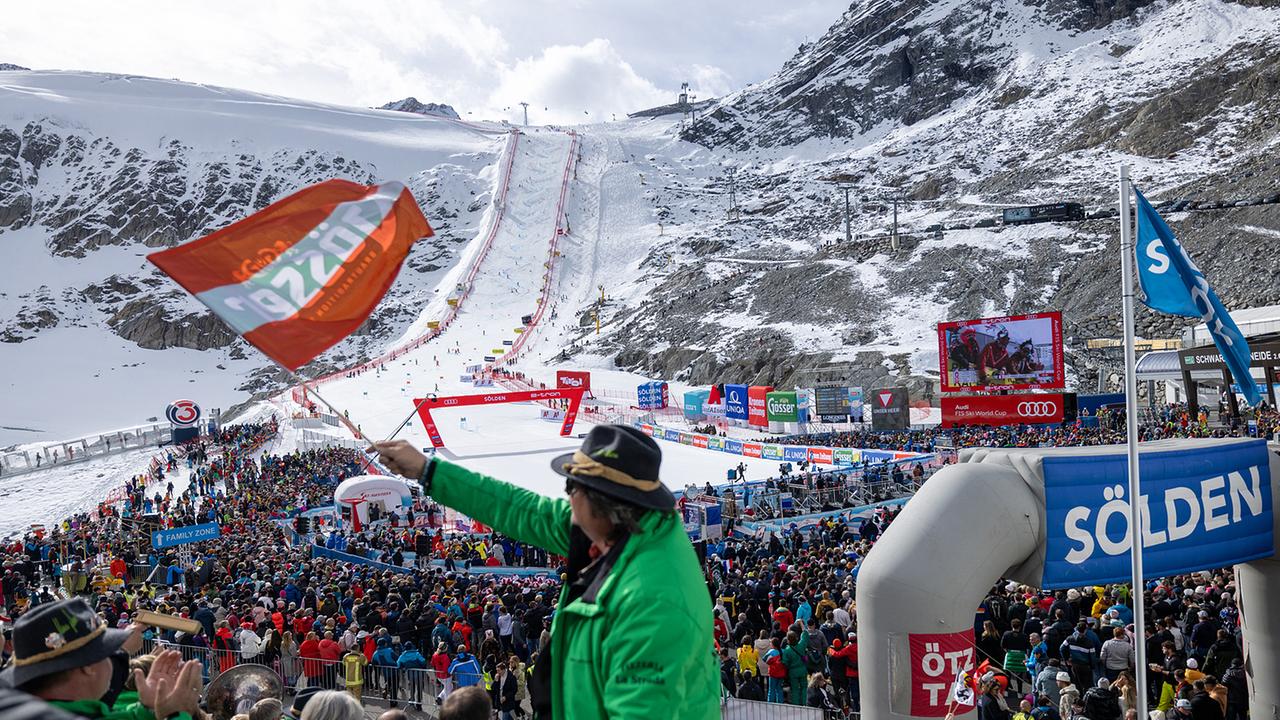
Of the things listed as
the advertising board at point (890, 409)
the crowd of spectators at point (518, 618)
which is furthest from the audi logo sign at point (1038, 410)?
the crowd of spectators at point (518, 618)

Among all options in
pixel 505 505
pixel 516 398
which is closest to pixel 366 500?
pixel 516 398

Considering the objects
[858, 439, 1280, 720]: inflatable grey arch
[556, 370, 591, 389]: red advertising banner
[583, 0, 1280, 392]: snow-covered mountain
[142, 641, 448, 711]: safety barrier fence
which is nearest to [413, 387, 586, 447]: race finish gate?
[556, 370, 591, 389]: red advertising banner

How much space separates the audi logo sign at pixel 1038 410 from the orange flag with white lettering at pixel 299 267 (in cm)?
3696

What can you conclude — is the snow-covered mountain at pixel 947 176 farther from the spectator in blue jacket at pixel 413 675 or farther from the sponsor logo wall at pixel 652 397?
the spectator in blue jacket at pixel 413 675

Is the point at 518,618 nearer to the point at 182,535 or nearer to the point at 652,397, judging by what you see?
the point at 182,535

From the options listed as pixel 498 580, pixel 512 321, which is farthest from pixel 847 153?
pixel 498 580

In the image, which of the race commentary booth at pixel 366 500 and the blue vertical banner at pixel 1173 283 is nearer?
the blue vertical banner at pixel 1173 283

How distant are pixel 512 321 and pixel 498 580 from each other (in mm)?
63382

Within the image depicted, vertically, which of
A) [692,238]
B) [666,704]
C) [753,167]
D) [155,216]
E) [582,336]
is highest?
[753,167]

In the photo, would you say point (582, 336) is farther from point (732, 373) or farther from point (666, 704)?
point (666, 704)

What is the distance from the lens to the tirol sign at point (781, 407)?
45.2 meters

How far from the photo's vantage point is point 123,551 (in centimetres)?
2048

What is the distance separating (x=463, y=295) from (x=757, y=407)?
47.7 meters

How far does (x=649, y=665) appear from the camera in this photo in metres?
2.31
